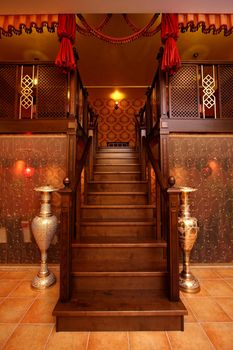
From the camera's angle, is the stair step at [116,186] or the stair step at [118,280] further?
the stair step at [116,186]

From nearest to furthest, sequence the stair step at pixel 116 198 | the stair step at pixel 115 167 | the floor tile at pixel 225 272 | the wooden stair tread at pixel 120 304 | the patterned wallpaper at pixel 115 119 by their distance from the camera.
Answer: the wooden stair tread at pixel 120 304 → the floor tile at pixel 225 272 → the stair step at pixel 116 198 → the stair step at pixel 115 167 → the patterned wallpaper at pixel 115 119

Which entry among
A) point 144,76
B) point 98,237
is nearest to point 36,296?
point 98,237

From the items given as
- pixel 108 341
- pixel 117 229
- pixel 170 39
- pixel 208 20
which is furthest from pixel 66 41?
pixel 108 341

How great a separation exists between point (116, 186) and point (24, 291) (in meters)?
2.08

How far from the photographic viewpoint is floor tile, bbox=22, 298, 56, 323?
2025 millimetres

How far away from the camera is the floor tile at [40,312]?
202 cm

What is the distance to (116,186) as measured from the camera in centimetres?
381

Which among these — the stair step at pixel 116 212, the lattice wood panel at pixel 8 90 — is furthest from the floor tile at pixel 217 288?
the lattice wood panel at pixel 8 90

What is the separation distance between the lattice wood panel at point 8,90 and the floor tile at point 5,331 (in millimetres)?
2771

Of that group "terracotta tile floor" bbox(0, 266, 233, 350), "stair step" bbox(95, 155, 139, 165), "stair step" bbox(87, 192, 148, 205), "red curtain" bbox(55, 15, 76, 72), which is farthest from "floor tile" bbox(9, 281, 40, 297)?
"red curtain" bbox(55, 15, 76, 72)

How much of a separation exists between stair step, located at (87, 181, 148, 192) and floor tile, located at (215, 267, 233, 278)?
5.59 ft

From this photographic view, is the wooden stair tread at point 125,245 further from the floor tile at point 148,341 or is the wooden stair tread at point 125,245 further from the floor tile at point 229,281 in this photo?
the floor tile at point 229,281

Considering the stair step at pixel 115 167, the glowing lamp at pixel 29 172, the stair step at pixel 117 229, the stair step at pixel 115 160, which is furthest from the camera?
the stair step at pixel 115 160

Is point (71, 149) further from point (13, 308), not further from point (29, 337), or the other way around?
point (29, 337)
